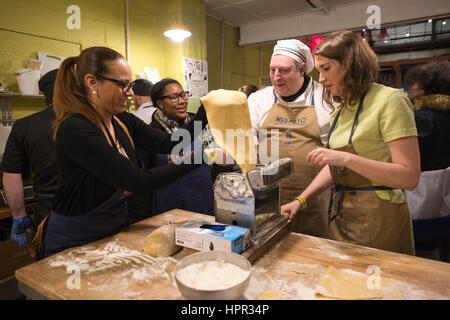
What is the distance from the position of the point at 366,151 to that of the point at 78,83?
54.4 inches

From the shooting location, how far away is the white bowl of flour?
30.5 inches

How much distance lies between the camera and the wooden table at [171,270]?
92 centimetres

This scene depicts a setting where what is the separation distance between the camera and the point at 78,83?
52.9 inches

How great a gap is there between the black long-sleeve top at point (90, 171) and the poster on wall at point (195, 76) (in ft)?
12.2

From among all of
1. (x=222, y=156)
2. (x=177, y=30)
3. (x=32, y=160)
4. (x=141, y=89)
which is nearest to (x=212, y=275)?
(x=222, y=156)

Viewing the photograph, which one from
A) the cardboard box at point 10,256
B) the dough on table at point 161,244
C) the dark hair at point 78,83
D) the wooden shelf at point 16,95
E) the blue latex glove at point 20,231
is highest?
the wooden shelf at point 16,95

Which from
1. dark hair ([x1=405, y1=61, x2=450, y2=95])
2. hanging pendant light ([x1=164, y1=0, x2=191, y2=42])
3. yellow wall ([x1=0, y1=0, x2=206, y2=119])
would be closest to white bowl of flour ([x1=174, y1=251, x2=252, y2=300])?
dark hair ([x1=405, y1=61, x2=450, y2=95])

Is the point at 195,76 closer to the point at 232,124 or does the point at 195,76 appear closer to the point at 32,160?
the point at 32,160

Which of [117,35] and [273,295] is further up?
[117,35]

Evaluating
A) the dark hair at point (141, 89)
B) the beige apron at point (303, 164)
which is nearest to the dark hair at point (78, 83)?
the beige apron at point (303, 164)

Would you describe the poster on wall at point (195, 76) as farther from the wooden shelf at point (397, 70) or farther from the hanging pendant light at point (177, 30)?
the wooden shelf at point (397, 70)

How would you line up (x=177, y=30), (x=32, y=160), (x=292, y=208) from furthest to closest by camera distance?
1. (x=177, y=30)
2. (x=32, y=160)
3. (x=292, y=208)

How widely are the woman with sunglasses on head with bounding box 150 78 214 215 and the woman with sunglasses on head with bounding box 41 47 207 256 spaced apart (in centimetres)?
74

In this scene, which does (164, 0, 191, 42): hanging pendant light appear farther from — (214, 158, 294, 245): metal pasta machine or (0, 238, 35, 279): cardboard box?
(214, 158, 294, 245): metal pasta machine
